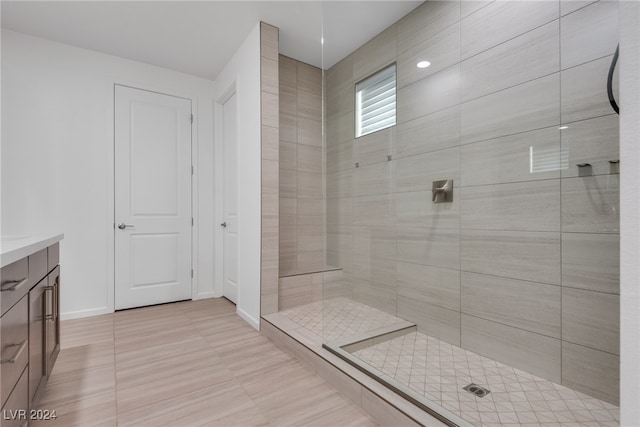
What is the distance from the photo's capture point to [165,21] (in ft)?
8.34

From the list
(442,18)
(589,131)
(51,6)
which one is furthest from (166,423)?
(51,6)

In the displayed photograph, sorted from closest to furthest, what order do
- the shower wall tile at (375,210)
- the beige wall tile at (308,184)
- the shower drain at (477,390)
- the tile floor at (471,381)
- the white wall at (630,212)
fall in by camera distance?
the white wall at (630,212)
the tile floor at (471,381)
the shower drain at (477,390)
the shower wall tile at (375,210)
the beige wall tile at (308,184)

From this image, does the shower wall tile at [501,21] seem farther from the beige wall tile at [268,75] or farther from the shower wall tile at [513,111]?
the beige wall tile at [268,75]

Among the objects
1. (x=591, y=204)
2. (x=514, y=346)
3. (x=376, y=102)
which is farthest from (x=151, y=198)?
(x=591, y=204)

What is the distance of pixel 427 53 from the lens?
6.92ft

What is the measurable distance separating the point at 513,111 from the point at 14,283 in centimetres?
233

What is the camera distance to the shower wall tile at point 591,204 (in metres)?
1.35

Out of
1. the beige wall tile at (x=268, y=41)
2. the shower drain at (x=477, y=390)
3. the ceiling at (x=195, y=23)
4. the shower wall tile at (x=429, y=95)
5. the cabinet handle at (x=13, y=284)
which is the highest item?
the ceiling at (x=195, y=23)

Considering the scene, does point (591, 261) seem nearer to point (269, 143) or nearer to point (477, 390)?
point (477, 390)

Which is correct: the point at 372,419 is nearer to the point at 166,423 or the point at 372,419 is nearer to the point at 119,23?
the point at 166,423

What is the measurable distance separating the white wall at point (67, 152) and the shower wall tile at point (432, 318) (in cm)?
278

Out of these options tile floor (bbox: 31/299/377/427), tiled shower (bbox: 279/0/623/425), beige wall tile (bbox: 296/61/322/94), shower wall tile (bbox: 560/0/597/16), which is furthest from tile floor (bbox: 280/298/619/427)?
beige wall tile (bbox: 296/61/322/94)

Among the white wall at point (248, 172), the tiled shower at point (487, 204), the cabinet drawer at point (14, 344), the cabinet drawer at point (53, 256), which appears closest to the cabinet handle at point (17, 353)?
the cabinet drawer at point (14, 344)

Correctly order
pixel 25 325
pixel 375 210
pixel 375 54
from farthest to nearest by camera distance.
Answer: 1. pixel 375 54
2. pixel 375 210
3. pixel 25 325
